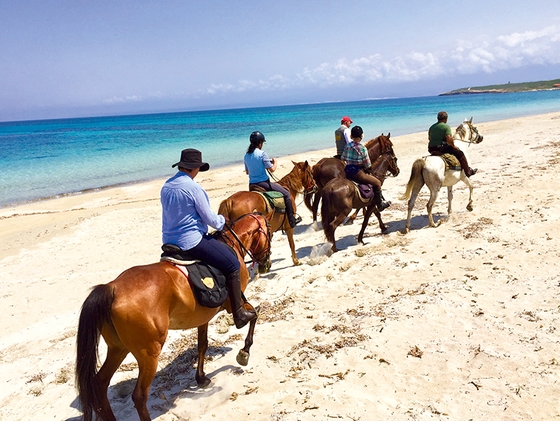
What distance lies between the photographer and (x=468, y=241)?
8.11 meters

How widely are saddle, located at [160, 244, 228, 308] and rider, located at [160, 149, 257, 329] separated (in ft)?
0.22

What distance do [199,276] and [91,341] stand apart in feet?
3.88

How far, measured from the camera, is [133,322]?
386cm

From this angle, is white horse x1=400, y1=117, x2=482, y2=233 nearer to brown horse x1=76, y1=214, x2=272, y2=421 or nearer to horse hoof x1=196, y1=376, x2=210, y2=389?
horse hoof x1=196, y1=376, x2=210, y2=389

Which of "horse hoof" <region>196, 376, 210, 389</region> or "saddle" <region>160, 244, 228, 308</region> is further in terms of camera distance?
"horse hoof" <region>196, 376, 210, 389</region>

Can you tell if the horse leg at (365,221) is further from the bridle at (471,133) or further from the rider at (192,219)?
the rider at (192,219)

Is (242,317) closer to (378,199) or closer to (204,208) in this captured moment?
(204,208)

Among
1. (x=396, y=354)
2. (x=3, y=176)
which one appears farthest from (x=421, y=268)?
(x=3, y=176)

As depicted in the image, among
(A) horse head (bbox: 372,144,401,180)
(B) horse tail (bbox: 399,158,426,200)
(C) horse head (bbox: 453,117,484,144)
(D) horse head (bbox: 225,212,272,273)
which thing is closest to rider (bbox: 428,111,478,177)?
Answer: (B) horse tail (bbox: 399,158,426,200)

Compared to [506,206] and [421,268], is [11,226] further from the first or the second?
[506,206]

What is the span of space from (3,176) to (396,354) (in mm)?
30868

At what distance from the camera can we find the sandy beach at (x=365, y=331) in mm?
4289

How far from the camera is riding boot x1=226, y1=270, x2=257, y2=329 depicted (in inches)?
188

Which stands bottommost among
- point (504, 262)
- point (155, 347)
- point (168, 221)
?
point (504, 262)
